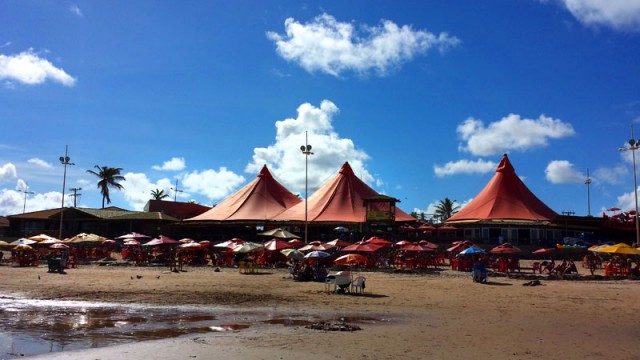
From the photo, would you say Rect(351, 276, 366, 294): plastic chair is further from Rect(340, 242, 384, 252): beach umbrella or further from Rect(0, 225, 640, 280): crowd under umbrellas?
Rect(340, 242, 384, 252): beach umbrella

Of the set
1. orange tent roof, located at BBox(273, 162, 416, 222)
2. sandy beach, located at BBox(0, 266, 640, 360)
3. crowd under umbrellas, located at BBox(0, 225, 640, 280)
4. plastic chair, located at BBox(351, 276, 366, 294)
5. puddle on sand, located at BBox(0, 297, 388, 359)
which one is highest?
orange tent roof, located at BBox(273, 162, 416, 222)

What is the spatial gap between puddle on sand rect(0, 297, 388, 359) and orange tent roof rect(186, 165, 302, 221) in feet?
102

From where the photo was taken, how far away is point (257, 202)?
161 feet

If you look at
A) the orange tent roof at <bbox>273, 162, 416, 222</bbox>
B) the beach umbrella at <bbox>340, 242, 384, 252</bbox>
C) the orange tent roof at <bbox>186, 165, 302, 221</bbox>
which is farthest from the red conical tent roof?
the beach umbrella at <bbox>340, 242, 384, 252</bbox>

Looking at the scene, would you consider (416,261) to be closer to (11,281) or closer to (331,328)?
(331,328)

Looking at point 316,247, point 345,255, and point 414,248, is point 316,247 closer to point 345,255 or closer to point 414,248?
point 345,255

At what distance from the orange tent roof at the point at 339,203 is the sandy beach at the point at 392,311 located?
18.4m

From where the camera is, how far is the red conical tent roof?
41625 millimetres

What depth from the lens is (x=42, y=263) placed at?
32688 mm

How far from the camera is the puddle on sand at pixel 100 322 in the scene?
9723mm

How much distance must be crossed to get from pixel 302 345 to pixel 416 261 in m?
18.1

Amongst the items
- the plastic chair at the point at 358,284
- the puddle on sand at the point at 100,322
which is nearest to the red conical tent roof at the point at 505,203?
the plastic chair at the point at 358,284

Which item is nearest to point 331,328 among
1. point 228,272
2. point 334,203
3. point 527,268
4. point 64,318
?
point 64,318

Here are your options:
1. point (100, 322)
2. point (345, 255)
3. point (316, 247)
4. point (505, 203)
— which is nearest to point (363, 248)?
point (345, 255)
